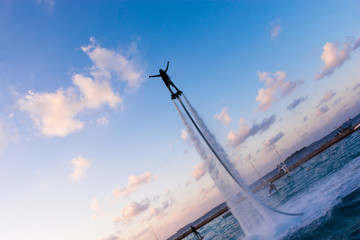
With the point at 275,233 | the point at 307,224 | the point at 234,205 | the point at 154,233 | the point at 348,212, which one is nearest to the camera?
the point at 348,212

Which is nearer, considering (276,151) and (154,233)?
(154,233)

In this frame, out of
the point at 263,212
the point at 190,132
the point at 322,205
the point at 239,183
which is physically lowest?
the point at 322,205

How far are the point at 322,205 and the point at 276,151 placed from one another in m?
85.0

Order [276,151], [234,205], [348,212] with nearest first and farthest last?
[348,212] < [234,205] < [276,151]

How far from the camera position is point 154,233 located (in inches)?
3583

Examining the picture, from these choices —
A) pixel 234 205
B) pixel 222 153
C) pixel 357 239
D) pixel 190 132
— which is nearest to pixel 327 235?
pixel 357 239

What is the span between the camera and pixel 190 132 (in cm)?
2469

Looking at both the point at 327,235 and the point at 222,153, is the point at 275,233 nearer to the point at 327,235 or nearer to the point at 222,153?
the point at 327,235

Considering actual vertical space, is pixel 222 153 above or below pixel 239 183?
above

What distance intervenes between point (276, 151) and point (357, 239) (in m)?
94.7

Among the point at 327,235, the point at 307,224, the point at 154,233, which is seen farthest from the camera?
the point at 154,233

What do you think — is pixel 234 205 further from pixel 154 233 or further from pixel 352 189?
pixel 154 233

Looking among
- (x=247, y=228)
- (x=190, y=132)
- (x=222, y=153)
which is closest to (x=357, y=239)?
(x=222, y=153)

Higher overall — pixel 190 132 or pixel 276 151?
pixel 190 132
